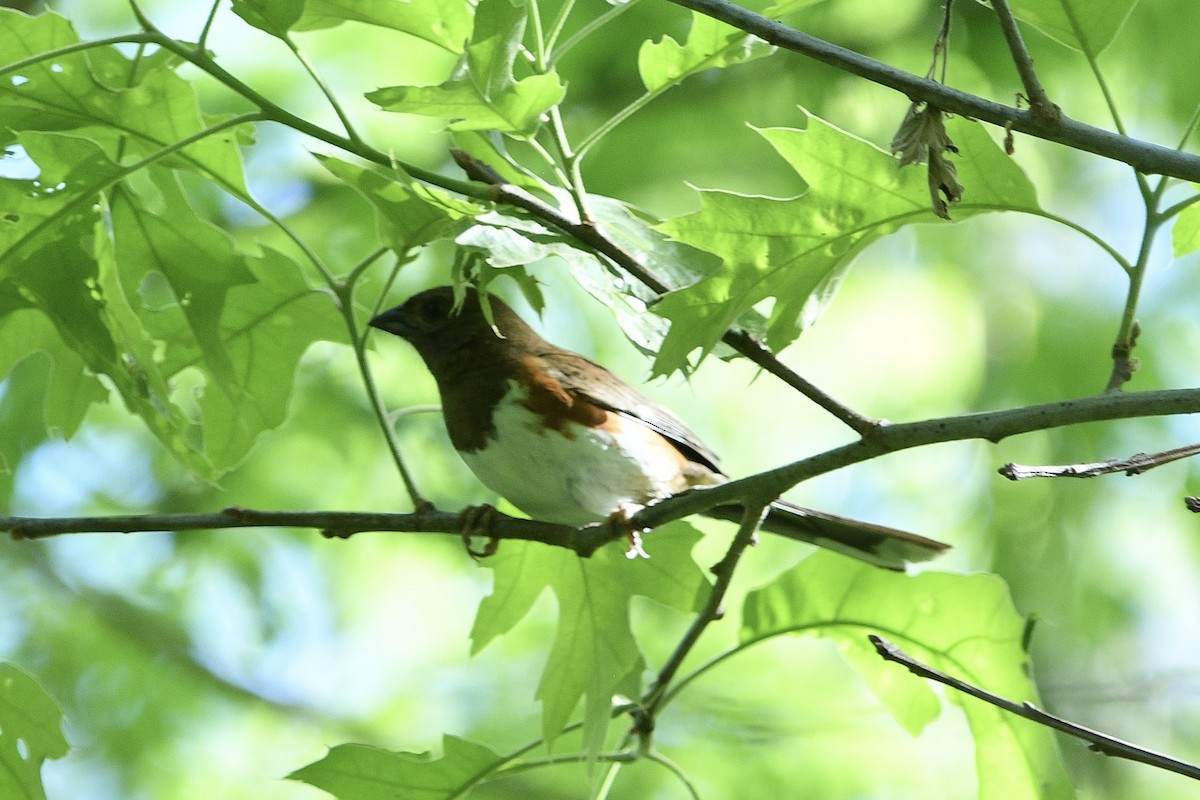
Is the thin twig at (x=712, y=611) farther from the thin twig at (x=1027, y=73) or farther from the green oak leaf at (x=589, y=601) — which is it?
the thin twig at (x=1027, y=73)

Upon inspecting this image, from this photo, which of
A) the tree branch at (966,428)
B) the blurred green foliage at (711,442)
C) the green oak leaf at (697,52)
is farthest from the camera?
the blurred green foliage at (711,442)

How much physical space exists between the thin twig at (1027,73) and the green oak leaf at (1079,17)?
475 mm

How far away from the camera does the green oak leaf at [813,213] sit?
97.1 inches

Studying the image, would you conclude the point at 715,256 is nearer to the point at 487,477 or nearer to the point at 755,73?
the point at 487,477

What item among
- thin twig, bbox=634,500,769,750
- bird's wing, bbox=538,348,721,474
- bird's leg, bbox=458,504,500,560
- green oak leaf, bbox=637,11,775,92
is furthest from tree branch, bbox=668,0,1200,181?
bird's wing, bbox=538,348,721,474

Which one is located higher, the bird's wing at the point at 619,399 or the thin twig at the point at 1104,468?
the bird's wing at the point at 619,399

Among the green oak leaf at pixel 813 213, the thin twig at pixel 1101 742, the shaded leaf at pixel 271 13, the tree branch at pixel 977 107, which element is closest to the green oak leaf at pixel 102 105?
the shaded leaf at pixel 271 13

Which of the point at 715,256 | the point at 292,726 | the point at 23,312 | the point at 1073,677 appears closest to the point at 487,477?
the point at 23,312

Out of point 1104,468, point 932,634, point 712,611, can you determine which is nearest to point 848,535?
point 932,634

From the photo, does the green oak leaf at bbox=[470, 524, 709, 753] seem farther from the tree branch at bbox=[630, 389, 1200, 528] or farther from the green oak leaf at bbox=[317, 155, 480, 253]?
the green oak leaf at bbox=[317, 155, 480, 253]

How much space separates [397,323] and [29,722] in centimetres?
216

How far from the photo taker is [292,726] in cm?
715

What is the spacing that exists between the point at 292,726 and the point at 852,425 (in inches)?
221

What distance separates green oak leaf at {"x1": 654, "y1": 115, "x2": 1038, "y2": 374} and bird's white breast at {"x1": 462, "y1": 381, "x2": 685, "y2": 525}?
5.66ft
